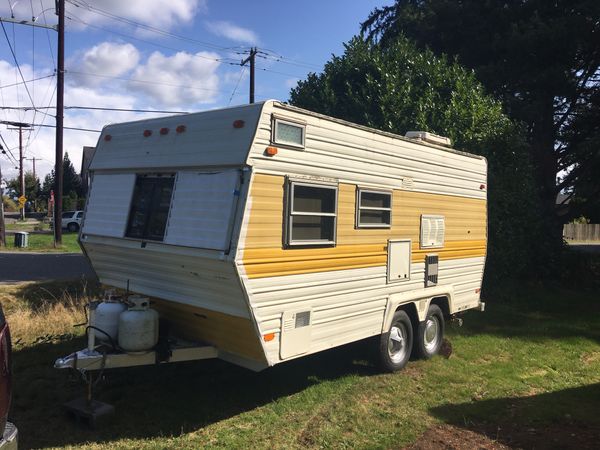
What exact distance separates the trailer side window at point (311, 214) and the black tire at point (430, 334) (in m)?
2.49

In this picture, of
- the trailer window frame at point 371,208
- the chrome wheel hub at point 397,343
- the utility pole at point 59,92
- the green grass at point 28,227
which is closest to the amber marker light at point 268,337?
the trailer window frame at point 371,208

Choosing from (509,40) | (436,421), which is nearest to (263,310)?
(436,421)

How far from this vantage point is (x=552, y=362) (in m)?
7.77

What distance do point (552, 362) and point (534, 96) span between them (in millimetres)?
10154

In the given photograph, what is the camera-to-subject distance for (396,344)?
22.3 feet

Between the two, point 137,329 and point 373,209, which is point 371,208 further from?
point 137,329

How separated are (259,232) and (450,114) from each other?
331 inches

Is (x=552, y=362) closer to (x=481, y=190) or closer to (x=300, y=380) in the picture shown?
(x=481, y=190)

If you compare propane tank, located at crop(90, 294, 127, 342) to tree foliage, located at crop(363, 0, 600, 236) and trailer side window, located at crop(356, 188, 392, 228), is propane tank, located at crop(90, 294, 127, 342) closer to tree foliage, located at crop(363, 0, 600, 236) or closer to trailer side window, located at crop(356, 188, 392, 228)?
trailer side window, located at crop(356, 188, 392, 228)

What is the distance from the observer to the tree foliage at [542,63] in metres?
14.8

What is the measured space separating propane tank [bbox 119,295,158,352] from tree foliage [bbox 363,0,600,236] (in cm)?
1318

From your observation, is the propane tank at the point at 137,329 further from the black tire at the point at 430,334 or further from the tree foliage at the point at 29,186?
the tree foliage at the point at 29,186

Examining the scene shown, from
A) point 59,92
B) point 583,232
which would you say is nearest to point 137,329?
point 59,92

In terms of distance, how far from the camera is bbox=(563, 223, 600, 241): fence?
169 ft
